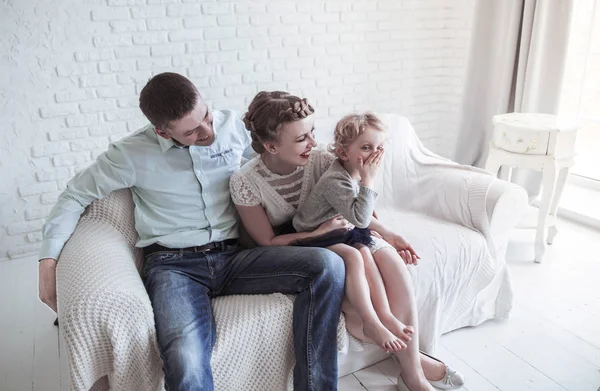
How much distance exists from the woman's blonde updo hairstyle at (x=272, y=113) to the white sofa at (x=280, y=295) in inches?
19.4

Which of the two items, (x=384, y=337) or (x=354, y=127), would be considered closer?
(x=384, y=337)

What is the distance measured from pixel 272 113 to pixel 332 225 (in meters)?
0.40

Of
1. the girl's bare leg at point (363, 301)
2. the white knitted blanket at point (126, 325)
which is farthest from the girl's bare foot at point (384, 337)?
the white knitted blanket at point (126, 325)

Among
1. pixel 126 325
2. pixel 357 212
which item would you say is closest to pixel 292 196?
pixel 357 212

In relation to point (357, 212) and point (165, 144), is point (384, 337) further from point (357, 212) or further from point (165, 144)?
point (165, 144)

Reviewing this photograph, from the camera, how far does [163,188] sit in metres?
1.61

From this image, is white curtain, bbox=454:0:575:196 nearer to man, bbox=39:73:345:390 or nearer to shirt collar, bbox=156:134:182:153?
man, bbox=39:73:345:390

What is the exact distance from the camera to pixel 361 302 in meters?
1.48

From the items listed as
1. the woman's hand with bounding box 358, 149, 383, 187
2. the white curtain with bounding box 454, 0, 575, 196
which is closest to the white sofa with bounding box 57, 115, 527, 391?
the woman's hand with bounding box 358, 149, 383, 187

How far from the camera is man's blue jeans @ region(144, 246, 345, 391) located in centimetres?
130

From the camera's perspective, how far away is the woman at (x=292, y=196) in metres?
1.55

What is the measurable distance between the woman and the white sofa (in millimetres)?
141

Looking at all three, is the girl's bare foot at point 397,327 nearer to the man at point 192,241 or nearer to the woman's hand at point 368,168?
the man at point 192,241

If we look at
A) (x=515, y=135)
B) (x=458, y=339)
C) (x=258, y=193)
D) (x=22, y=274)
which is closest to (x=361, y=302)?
(x=258, y=193)
